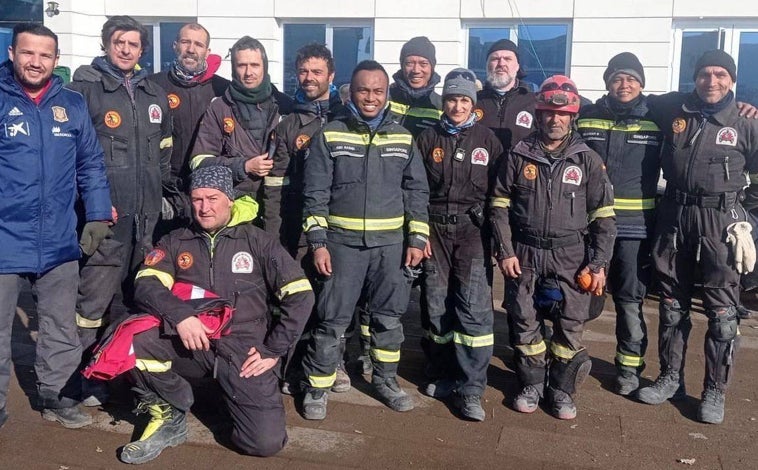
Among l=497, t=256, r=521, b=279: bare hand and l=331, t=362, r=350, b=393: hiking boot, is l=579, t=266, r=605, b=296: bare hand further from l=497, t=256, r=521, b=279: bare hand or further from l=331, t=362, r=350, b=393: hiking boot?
l=331, t=362, r=350, b=393: hiking boot

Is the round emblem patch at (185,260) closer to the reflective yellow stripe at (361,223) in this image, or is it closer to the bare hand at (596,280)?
the reflective yellow stripe at (361,223)

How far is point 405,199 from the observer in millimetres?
4551

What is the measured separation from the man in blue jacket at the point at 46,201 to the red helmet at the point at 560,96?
2579 mm

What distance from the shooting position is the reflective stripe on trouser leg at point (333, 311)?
4.43 m

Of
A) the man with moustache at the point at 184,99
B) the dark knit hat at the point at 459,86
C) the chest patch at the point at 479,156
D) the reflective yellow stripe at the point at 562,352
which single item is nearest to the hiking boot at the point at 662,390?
the reflective yellow stripe at the point at 562,352

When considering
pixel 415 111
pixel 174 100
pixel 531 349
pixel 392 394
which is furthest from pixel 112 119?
pixel 531 349

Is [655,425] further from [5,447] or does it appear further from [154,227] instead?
[5,447]

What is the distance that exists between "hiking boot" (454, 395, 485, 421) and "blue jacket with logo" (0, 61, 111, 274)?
237cm

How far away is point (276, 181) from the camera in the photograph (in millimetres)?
4809

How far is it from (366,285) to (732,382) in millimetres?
2626

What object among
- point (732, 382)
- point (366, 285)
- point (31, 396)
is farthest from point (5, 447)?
point (732, 382)

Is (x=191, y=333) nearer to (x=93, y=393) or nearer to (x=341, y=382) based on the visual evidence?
(x=93, y=393)

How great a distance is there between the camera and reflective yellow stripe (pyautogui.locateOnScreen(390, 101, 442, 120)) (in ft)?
16.9

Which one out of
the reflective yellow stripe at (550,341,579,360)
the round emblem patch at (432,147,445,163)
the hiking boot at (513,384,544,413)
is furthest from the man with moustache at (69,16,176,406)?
the reflective yellow stripe at (550,341,579,360)
